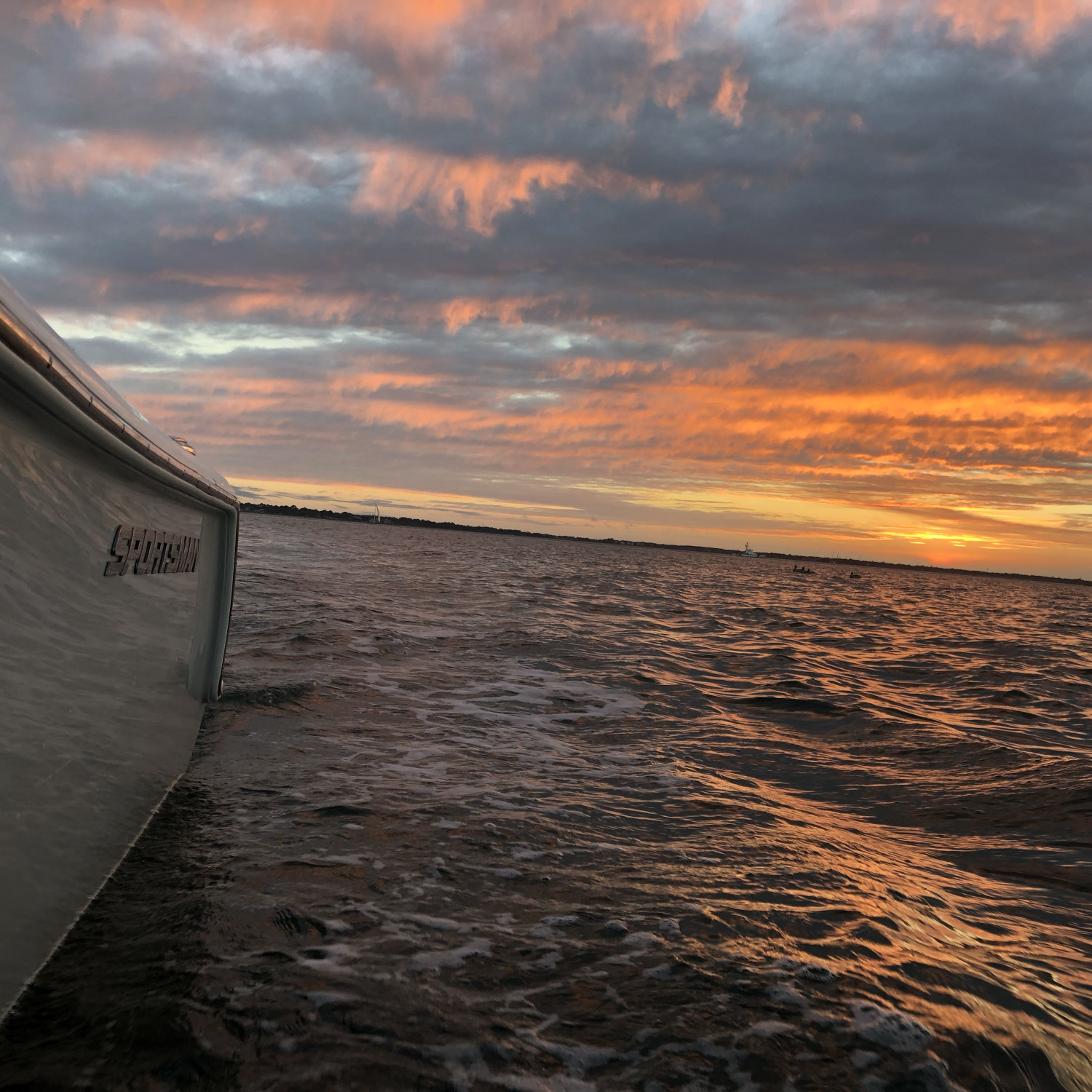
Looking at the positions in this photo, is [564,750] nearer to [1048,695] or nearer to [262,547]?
[1048,695]

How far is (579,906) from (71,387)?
2.70 m

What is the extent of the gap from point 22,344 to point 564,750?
4.99m

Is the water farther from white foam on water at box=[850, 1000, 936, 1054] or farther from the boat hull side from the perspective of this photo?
the boat hull side

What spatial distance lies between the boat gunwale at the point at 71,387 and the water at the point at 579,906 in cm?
180

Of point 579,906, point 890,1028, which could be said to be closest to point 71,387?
point 579,906

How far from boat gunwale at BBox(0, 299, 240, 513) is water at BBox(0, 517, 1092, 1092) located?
5.90ft

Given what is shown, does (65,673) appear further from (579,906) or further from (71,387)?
(579,906)

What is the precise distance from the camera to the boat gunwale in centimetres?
187

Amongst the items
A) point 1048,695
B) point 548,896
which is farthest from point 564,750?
point 1048,695

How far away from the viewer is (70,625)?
2.56 m

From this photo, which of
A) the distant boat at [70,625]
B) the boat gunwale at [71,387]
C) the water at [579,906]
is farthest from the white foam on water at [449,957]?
the boat gunwale at [71,387]

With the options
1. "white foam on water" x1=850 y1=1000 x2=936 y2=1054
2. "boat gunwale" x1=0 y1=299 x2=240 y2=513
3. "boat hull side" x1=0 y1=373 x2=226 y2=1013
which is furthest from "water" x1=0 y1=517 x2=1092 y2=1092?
"boat gunwale" x1=0 y1=299 x2=240 y2=513

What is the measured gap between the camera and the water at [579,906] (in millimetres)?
2348

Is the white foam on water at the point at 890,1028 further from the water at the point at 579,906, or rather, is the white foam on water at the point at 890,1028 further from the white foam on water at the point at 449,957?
the white foam on water at the point at 449,957
